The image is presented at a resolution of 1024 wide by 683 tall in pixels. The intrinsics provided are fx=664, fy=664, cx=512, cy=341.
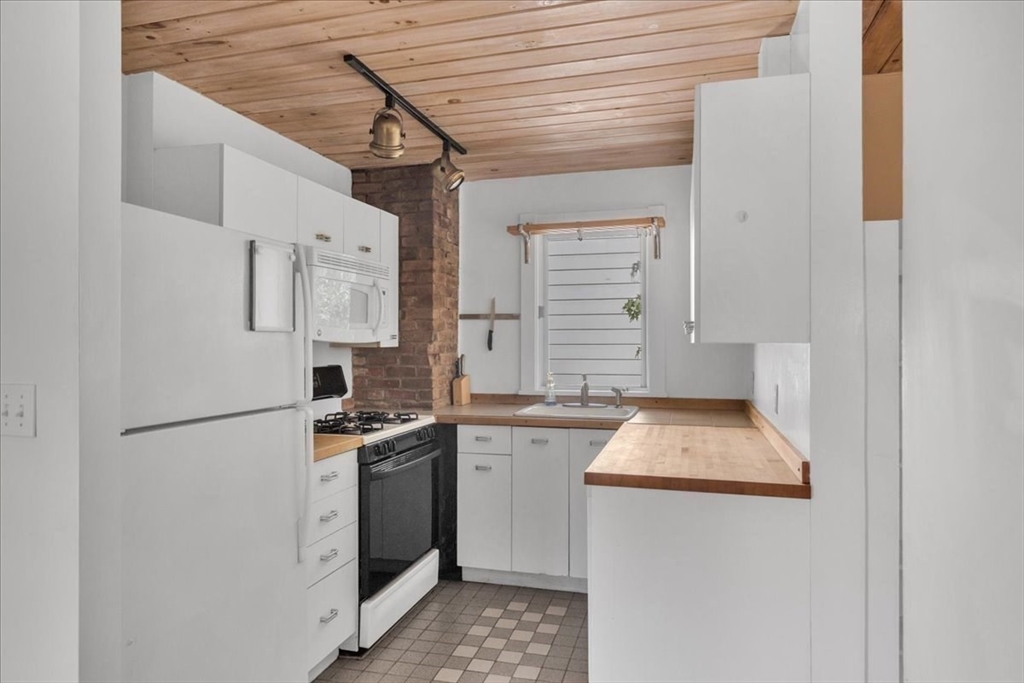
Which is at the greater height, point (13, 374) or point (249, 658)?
point (13, 374)

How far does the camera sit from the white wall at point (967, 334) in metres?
0.91

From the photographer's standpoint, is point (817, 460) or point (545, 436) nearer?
point (817, 460)

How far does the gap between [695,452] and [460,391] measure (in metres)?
2.01

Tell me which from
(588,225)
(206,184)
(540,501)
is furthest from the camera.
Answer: (588,225)

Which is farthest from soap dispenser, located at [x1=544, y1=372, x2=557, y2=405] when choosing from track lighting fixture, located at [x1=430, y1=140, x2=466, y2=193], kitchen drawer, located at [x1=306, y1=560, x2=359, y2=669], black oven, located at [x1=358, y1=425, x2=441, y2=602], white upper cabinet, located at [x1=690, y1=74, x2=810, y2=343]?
white upper cabinet, located at [x1=690, y1=74, x2=810, y2=343]

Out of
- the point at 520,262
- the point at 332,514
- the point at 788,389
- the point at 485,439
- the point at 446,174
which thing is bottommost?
the point at 332,514

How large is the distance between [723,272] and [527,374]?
236 centimetres

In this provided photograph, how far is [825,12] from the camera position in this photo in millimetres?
1770

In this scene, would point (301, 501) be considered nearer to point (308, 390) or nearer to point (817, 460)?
point (308, 390)

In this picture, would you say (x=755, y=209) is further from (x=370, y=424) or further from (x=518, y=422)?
(x=370, y=424)

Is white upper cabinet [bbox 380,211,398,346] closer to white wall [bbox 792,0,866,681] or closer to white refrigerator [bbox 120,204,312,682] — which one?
white refrigerator [bbox 120,204,312,682]

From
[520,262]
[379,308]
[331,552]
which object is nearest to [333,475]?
[331,552]

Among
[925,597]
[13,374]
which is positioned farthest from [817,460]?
[13,374]

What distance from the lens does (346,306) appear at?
9.77 feet
